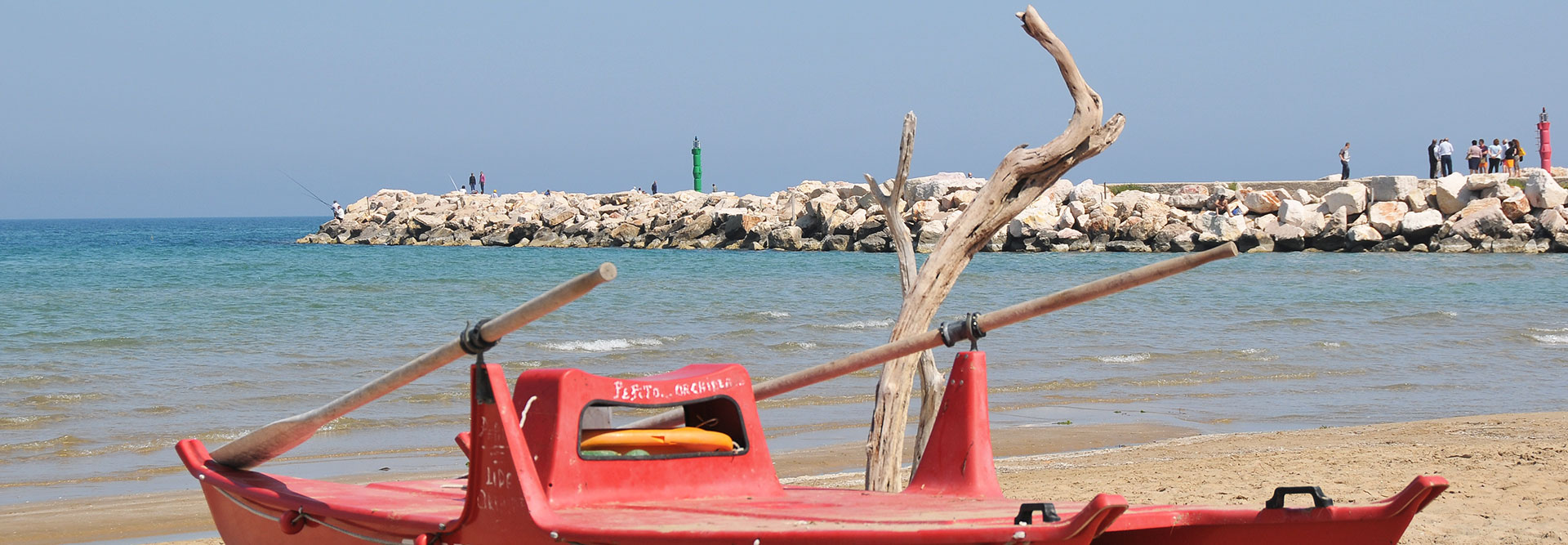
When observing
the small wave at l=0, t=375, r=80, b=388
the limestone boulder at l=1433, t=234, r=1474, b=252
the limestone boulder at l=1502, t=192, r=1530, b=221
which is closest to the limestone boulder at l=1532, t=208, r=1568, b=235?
the limestone boulder at l=1502, t=192, r=1530, b=221

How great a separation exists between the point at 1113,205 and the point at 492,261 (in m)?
17.4

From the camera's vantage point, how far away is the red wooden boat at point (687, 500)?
11.7 feet

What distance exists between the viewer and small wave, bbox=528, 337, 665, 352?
53.8 ft

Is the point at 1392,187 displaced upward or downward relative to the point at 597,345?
upward

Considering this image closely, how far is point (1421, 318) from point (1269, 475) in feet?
43.2

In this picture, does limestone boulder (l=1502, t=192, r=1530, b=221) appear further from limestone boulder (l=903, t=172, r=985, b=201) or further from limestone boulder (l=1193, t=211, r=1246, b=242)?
limestone boulder (l=903, t=172, r=985, b=201)

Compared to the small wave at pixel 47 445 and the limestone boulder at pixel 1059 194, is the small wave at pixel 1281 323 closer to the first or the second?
the small wave at pixel 47 445

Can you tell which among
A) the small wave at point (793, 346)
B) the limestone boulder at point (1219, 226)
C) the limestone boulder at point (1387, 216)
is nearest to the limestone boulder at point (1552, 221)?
Answer: the limestone boulder at point (1387, 216)

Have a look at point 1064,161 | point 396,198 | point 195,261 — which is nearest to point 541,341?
point 1064,161

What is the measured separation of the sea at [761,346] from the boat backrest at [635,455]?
178 inches

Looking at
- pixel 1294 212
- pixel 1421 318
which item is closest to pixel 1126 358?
pixel 1421 318

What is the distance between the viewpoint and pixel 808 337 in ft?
57.2

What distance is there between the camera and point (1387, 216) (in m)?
32.7

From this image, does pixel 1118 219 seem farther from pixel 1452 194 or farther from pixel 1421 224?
pixel 1452 194
